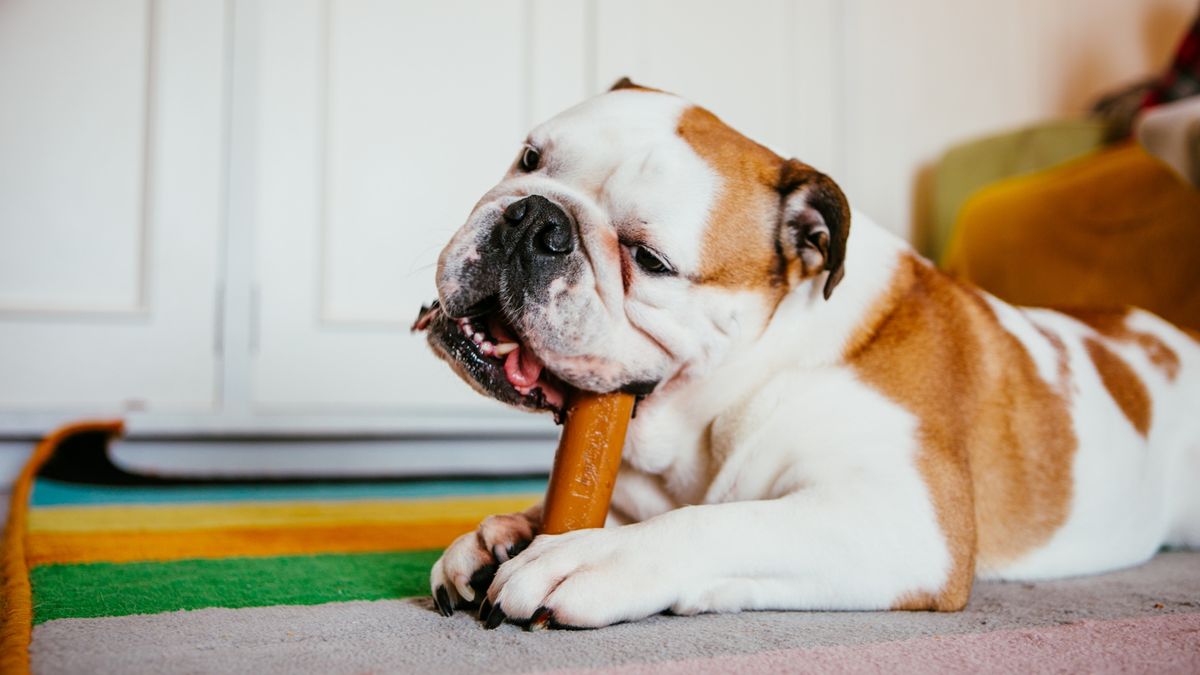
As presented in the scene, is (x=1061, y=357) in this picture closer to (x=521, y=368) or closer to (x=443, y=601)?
(x=521, y=368)

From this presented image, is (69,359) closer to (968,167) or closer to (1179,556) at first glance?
(1179,556)

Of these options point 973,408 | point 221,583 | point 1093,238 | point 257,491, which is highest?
point 1093,238

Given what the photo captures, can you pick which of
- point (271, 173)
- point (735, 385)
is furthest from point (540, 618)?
point (271, 173)

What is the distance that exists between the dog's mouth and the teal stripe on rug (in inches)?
54.0

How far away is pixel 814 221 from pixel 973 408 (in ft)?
1.34

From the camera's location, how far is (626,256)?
1.23 m

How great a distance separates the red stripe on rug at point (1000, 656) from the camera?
93 centimetres

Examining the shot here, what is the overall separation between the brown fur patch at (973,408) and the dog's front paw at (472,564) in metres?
0.54

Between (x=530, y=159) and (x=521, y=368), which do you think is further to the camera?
(x=530, y=159)

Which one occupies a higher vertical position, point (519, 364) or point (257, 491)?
point (519, 364)

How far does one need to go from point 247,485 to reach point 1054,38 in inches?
139

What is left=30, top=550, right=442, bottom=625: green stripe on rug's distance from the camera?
1.16 metres

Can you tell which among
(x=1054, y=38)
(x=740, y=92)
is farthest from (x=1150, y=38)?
(x=740, y=92)

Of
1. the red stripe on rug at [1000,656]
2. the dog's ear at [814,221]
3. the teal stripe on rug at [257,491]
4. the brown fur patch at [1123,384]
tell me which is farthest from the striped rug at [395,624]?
the teal stripe on rug at [257,491]
